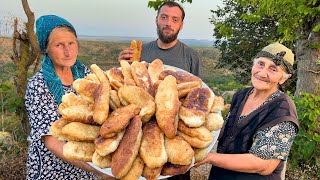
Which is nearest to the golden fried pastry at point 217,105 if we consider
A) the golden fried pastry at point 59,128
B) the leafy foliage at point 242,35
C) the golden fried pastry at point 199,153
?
the golden fried pastry at point 199,153

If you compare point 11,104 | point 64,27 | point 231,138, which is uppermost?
point 64,27

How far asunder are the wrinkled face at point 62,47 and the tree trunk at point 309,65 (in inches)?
250

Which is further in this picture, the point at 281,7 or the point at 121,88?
the point at 281,7

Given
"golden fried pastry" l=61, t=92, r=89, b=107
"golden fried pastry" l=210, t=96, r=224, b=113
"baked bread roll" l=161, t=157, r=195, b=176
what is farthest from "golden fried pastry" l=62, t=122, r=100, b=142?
"golden fried pastry" l=210, t=96, r=224, b=113

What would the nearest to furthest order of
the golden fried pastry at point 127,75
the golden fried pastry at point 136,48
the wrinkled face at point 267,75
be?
the golden fried pastry at point 127,75
the wrinkled face at point 267,75
the golden fried pastry at point 136,48

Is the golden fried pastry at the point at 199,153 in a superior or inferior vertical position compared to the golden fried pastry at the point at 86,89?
inferior

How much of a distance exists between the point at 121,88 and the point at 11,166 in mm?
3781

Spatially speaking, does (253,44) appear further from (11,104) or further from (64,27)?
(64,27)

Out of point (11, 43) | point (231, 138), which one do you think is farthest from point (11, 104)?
point (231, 138)

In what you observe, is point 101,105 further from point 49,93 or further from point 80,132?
point 49,93

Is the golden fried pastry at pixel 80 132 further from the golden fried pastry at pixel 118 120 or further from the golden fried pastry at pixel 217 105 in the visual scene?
the golden fried pastry at pixel 217 105

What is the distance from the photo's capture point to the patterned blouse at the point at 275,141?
2.03 metres

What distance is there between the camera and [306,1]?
22.7 feet

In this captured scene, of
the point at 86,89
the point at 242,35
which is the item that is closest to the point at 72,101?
the point at 86,89
